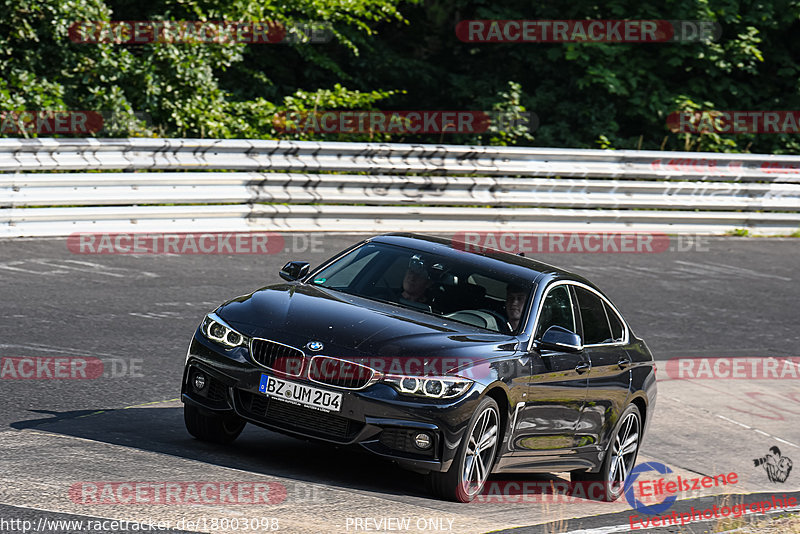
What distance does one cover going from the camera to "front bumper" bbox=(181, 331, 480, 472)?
22.7 feet

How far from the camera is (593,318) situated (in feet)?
28.6

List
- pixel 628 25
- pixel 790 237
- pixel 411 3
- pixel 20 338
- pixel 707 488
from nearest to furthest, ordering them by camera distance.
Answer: pixel 707 488 → pixel 20 338 → pixel 790 237 → pixel 628 25 → pixel 411 3

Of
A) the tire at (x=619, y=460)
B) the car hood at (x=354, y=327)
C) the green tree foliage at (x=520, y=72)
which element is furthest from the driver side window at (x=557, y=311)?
the green tree foliage at (x=520, y=72)

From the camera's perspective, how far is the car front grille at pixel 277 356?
703 centimetres

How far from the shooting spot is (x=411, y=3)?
2689cm

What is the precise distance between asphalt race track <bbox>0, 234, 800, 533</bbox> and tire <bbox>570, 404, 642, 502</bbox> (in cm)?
17

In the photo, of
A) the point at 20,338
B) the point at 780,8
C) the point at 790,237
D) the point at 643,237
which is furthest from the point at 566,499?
the point at 780,8

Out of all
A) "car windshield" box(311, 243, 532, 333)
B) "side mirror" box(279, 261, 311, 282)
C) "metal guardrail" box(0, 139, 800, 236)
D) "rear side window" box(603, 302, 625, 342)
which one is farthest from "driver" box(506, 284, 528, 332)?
"metal guardrail" box(0, 139, 800, 236)

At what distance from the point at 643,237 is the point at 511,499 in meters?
12.5

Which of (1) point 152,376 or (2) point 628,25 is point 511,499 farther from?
(2) point 628,25

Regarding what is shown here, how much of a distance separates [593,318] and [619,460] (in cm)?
111

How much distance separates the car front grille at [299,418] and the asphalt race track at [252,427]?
1.06ft

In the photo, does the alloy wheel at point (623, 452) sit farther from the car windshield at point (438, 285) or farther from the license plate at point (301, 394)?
the license plate at point (301, 394)

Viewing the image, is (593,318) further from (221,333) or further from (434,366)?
(221,333)
